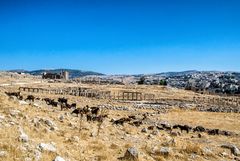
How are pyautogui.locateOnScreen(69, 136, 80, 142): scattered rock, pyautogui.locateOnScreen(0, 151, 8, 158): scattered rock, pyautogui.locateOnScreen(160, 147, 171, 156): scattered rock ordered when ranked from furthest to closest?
pyautogui.locateOnScreen(160, 147, 171, 156): scattered rock, pyautogui.locateOnScreen(69, 136, 80, 142): scattered rock, pyautogui.locateOnScreen(0, 151, 8, 158): scattered rock

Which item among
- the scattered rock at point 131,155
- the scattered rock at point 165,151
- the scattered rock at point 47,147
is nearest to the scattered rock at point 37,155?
the scattered rock at point 47,147

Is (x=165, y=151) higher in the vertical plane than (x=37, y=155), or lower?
lower

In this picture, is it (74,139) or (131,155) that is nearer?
(131,155)

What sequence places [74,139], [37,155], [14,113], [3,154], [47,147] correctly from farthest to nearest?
[14,113] → [74,139] → [47,147] → [37,155] → [3,154]

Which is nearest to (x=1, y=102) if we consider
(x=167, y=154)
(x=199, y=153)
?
(x=167, y=154)

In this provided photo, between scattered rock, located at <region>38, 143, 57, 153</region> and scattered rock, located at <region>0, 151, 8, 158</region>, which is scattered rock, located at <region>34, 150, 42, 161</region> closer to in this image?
scattered rock, located at <region>38, 143, 57, 153</region>

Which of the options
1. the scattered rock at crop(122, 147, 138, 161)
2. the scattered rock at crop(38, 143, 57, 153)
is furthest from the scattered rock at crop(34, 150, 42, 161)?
the scattered rock at crop(122, 147, 138, 161)

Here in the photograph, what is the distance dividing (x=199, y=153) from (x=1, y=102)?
45.4 feet

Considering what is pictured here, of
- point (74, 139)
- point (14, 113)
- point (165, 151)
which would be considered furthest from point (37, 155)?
point (165, 151)

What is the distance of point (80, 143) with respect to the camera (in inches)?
875

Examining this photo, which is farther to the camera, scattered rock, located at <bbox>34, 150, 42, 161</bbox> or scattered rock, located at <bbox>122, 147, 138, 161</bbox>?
scattered rock, located at <bbox>122, 147, 138, 161</bbox>

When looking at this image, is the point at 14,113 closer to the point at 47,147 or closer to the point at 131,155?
the point at 47,147

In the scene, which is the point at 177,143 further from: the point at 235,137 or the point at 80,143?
the point at 235,137

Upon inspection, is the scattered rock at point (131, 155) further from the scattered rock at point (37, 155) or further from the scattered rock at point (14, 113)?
the scattered rock at point (14, 113)
